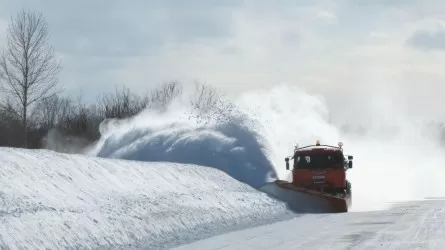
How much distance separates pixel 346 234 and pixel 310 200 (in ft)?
29.4

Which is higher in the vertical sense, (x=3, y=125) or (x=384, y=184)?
(x=3, y=125)

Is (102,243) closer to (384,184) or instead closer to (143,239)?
(143,239)

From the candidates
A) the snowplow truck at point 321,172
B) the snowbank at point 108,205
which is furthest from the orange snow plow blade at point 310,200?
the snowbank at point 108,205

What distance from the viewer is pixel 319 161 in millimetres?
30703

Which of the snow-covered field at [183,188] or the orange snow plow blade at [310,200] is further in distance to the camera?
the orange snow plow blade at [310,200]

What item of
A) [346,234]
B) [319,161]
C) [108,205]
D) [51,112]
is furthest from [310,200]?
[51,112]

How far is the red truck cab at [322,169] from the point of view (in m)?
30.0

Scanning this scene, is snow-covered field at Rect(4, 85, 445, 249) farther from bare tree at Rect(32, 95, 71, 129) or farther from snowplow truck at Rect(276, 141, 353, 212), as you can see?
bare tree at Rect(32, 95, 71, 129)

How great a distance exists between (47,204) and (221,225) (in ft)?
20.1

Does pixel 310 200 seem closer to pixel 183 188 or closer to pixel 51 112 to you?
pixel 183 188

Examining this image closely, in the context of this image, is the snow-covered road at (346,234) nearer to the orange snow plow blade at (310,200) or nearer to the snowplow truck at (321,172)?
the orange snow plow blade at (310,200)

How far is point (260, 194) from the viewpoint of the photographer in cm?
2942

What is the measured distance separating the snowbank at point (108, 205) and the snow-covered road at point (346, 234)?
3.54 feet

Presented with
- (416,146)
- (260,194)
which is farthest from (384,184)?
(416,146)
